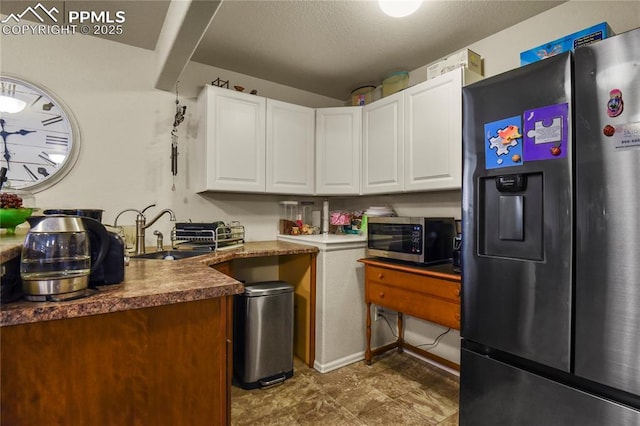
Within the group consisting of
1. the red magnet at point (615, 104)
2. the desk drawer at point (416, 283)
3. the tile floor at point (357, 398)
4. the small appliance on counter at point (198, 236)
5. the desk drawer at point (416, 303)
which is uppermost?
the red magnet at point (615, 104)

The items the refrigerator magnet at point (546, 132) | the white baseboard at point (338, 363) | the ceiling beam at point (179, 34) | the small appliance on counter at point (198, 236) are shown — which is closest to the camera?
the refrigerator magnet at point (546, 132)

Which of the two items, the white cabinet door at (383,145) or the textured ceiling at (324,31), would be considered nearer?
the textured ceiling at (324,31)

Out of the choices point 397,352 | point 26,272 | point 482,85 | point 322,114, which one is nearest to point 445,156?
point 482,85

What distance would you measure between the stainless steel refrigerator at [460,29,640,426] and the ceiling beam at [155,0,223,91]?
4.33ft

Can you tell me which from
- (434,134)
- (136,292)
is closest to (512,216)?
(434,134)

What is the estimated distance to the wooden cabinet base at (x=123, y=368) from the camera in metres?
0.78

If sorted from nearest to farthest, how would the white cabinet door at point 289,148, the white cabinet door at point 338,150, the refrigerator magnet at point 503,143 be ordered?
the refrigerator magnet at point 503,143
the white cabinet door at point 289,148
the white cabinet door at point 338,150

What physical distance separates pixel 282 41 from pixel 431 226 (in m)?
1.74

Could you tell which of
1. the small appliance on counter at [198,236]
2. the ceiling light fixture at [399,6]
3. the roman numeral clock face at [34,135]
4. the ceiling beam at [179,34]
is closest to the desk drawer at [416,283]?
the small appliance on counter at [198,236]

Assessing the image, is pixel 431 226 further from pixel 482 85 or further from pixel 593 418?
pixel 593 418

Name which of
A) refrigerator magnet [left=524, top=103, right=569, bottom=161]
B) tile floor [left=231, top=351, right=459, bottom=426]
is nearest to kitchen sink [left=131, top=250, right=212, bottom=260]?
tile floor [left=231, top=351, right=459, bottom=426]

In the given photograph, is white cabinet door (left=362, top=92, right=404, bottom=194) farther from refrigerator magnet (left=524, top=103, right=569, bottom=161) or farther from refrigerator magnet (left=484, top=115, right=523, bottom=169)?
refrigerator magnet (left=524, top=103, right=569, bottom=161)

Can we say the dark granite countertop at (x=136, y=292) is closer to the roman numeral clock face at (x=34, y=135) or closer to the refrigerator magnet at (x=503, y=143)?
the refrigerator magnet at (x=503, y=143)

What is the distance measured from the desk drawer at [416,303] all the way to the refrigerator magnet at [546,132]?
3.21 feet
